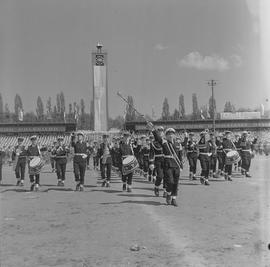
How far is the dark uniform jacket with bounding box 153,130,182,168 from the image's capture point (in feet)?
36.3

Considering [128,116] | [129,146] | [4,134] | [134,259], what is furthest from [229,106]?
[134,259]

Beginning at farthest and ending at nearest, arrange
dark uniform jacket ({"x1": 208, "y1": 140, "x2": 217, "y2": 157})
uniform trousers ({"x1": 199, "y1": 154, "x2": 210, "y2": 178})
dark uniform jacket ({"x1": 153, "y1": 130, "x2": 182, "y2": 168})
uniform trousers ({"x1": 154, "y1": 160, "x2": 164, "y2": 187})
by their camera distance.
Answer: dark uniform jacket ({"x1": 208, "y1": 140, "x2": 217, "y2": 157}) < uniform trousers ({"x1": 199, "y1": 154, "x2": 210, "y2": 178}) < uniform trousers ({"x1": 154, "y1": 160, "x2": 164, "y2": 187}) < dark uniform jacket ({"x1": 153, "y1": 130, "x2": 182, "y2": 168})

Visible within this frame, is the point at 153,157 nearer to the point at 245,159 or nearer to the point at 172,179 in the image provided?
the point at 245,159

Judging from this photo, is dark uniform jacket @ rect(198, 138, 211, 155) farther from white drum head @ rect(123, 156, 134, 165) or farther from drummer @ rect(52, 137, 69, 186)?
drummer @ rect(52, 137, 69, 186)

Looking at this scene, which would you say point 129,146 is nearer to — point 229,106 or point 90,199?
point 90,199

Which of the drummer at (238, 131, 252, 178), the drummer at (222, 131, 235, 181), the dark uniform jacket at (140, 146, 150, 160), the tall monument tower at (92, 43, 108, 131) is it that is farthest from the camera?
the tall monument tower at (92, 43, 108, 131)

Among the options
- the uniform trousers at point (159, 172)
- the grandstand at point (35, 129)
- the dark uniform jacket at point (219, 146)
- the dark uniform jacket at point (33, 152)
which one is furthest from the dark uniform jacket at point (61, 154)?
the grandstand at point (35, 129)

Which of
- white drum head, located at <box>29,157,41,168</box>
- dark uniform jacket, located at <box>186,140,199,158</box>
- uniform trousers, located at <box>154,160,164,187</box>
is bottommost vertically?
uniform trousers, located at <box>154,160,164,187</box>

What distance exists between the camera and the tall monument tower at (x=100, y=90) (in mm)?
52938

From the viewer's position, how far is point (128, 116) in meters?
88.4

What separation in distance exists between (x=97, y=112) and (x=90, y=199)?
41.1 meters

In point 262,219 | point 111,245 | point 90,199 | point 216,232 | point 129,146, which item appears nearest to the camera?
point 111,245

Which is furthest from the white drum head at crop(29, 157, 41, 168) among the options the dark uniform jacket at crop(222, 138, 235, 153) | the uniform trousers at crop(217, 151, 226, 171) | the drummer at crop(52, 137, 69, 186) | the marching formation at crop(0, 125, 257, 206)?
the uniform trousers at crop(217, 151, 226, 171)

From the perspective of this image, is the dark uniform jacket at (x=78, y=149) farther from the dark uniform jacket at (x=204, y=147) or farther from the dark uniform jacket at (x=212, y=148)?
the dark uniform jacket at (x=212, y=148)
